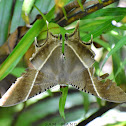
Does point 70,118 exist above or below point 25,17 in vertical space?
below

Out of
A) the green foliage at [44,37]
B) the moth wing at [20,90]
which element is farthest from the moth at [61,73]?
the green foliage at [44,37]

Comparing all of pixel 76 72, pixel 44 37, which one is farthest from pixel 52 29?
pixel 76 72

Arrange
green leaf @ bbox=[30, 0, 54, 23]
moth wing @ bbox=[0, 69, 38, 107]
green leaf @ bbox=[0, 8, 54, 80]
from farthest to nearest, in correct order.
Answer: green leaf @ bbox=[30, 0, 54, 23] → green leaf @ bbox=[0, 8, 54, 80] → moth wing @ bbox=[0, 69, 38, 107]

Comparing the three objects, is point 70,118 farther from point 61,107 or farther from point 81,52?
point 81,52

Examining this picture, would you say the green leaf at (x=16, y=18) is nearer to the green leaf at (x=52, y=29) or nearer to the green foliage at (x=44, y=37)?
the green foliage at (x=44, y=37)

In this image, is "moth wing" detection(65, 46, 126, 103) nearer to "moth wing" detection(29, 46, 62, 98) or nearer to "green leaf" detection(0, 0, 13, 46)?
"moth wing" detection(29, 46, 62, 98)

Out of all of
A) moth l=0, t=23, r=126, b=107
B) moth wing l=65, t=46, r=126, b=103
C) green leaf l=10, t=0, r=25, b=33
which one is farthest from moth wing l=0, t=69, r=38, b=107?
green leaf l=10, t=0, r=25, b=33

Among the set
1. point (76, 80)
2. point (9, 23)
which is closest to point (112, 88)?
point (76, 80)
